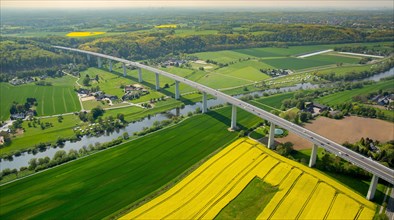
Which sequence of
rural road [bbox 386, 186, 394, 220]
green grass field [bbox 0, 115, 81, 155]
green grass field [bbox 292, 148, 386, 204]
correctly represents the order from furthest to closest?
green grass field [bbox 0, 115, 81, 155]
green grass field [bbox 292, 148, 386, 204]
rural road [bbox 386, 186, 394, 220]

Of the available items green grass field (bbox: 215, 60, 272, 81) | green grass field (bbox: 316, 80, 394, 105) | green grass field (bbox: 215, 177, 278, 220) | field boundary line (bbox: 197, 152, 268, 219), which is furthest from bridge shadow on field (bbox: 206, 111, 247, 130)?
green grass field (bbox: 215, 60, 272, 81)

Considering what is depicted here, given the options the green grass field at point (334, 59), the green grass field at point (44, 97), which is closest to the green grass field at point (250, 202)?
the green grass field at point (44, 97)

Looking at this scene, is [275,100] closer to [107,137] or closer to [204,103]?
[204,103]

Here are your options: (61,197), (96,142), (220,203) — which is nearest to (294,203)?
(220,203)

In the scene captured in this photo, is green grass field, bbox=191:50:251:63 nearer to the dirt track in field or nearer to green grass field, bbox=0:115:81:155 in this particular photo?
the dirt track in field

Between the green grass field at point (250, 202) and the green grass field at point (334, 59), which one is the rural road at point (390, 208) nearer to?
the green grass field at point (250, 202)
